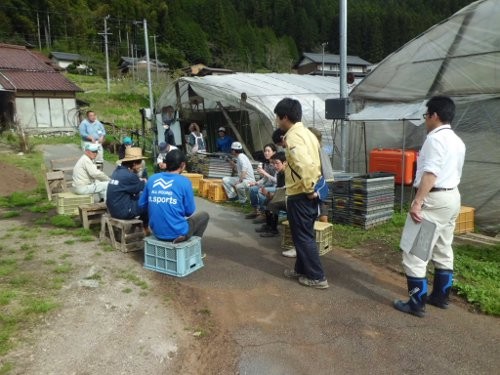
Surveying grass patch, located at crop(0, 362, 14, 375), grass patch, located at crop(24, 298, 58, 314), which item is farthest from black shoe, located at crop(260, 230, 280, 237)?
grass patch, located at crop(0, 362, 14, 375)

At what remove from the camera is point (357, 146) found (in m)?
9.70

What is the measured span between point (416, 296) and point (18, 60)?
2736 cm

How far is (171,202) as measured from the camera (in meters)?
4.50

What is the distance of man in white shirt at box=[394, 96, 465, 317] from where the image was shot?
136 inches

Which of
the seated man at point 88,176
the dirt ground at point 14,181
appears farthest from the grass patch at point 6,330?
the dirt ground at point 14,181

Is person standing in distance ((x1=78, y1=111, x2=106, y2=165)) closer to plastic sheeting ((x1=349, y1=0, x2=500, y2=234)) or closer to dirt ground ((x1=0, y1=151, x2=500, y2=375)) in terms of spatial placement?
dirt ground ((x1=0, y1=151, x2=500, y2=375))

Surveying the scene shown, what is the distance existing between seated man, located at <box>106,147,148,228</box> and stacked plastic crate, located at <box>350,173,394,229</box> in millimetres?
3439

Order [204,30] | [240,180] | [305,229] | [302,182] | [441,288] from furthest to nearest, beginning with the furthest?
[204,30] < [240,180] < [305,229] < [302,182] < [441,288]

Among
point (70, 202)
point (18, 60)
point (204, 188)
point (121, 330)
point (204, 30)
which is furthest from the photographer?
point (204, 30)

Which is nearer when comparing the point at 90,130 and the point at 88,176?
the point at 88,176

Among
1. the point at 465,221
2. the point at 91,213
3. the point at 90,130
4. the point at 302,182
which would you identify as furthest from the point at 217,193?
the point at 302,182

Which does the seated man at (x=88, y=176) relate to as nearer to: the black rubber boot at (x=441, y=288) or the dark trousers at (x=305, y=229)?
the dark trousers at (x=305, y=229)

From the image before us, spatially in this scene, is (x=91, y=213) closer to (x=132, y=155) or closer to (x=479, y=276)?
(x=132, y=155)

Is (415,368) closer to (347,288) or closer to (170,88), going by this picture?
(347,288)
